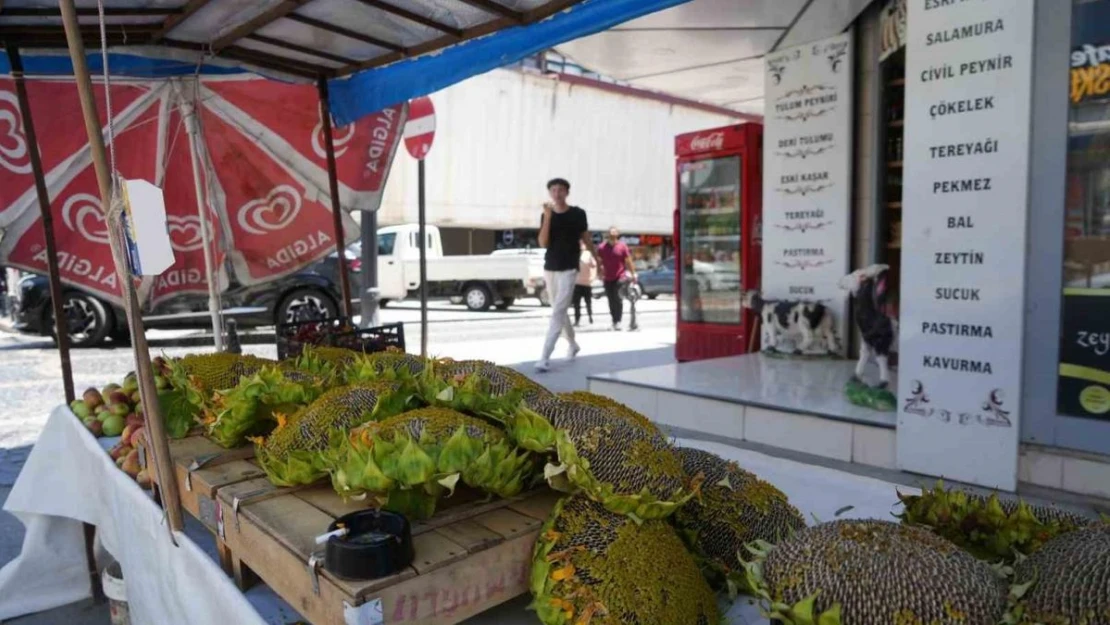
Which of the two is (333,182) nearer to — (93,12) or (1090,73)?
(93,12)

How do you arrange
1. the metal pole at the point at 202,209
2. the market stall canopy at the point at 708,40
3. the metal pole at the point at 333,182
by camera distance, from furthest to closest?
the market stall canopy at the point at 708,40
the metal pole at the point at 333,182
the metal pole at the point at 202,209

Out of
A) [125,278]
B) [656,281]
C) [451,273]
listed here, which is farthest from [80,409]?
[656,281]

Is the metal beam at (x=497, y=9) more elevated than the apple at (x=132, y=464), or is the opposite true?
the metal beam at (x=497, y=9)

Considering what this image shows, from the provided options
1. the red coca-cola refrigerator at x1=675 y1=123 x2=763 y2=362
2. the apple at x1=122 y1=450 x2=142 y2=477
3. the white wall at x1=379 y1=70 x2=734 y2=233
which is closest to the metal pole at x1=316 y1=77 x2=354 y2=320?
the apple at x1=122 y1=450 x2=142 y2=477

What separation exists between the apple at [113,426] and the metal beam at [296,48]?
184cm

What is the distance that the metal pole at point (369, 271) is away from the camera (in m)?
7.95

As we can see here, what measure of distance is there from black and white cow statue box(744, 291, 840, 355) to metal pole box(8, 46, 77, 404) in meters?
5.55

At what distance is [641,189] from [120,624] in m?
26.2

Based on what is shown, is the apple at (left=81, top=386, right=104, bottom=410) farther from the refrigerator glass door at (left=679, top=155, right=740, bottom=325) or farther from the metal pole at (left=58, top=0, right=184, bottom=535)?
the refrigerator glass door at (left=679, top=155, right=740, bottom=325)

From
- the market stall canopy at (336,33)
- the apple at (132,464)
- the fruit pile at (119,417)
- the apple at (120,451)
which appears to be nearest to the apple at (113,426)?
the fruit pile at (119,417)

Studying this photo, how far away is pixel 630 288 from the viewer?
13.7 meters

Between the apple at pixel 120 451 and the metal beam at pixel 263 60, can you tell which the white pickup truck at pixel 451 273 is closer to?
the metal beam at pixel 263 60

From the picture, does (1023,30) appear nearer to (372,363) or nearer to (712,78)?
(372,363)

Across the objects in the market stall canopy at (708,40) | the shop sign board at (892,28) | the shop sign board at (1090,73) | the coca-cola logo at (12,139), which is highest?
the market stall canopy at (708,40)
